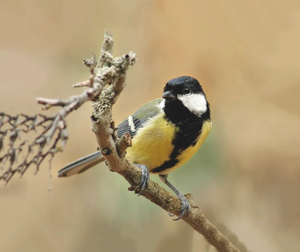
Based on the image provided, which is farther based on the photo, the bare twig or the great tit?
the great tit

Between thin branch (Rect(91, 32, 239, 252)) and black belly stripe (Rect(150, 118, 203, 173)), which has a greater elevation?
black belly stripe (Rect(150, 118, 203, 173))

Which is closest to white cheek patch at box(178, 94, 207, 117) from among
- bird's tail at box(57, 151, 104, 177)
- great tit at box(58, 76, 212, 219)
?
great tit at box(58, 76, 212, 219)

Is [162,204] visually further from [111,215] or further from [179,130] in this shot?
[111,215]

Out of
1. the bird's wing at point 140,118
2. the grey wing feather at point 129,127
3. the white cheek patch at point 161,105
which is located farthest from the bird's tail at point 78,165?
the white cheek patch at point 161,105

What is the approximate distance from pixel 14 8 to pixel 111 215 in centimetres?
88

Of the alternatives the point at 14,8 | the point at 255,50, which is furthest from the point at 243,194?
the point at 14,8

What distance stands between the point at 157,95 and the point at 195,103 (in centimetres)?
53

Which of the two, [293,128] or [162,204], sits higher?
[293,128]

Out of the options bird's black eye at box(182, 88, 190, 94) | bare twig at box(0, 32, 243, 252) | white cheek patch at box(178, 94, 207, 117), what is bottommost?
bare twig at box(0, 32, 243, 252)

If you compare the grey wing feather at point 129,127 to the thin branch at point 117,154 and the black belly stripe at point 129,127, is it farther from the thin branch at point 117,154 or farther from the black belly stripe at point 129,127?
the thin branch at point 117,154

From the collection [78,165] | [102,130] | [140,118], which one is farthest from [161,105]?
[102,130]

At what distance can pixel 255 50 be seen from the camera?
4.59 feet

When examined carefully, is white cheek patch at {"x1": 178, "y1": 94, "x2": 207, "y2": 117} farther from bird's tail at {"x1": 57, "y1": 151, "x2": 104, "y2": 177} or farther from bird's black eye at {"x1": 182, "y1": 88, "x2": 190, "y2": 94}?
bird's tail at {"x1": 57, "y1": 151, "x2": 104, "y2": 177}

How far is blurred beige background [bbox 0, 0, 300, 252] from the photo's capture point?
136cm
